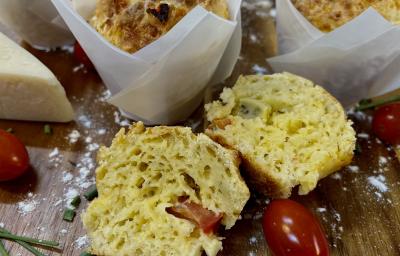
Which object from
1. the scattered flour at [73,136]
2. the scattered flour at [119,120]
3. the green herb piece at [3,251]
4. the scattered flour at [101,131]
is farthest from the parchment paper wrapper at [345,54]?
the green herb piece at [3,251]

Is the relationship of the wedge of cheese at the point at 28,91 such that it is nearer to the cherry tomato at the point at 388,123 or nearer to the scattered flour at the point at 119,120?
the scattered flour at the point at 119,120

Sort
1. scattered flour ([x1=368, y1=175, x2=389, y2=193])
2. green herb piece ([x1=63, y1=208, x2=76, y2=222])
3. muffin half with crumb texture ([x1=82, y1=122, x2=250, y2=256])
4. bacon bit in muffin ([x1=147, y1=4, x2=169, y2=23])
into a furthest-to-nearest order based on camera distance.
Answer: scattered flour ([x1=368, y1=175, x2=389, y2=193]), bacon bit in muffin ([x1=147, y1=4, x2=169, y2=23]), green herb piece ([x1=63, y1=208, x2=76, y2=222]), muffin half with crumb texture ([x1=82, y1=122, x2=250, y2=256])

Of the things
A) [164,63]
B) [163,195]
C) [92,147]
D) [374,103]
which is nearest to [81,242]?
[163,195]

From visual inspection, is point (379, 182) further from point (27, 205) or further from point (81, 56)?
point (81, 56)

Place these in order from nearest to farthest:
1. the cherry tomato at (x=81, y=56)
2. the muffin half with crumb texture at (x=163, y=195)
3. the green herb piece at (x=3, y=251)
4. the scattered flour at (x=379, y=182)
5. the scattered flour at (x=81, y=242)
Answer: the muffin half with crumb texture at (x=163, y=195)
the green herb piece at (x=3, y=251)
the scattered flour at (x=81, y=242)
the scattered flour at (x=379, y=182)
the cherry tomato at (x=81, y=56)

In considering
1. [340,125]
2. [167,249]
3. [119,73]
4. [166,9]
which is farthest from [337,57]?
[167,249]

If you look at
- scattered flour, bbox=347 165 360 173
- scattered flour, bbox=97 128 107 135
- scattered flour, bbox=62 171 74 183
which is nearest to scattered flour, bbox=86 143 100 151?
scattered flour, bbox=97 128 107 135

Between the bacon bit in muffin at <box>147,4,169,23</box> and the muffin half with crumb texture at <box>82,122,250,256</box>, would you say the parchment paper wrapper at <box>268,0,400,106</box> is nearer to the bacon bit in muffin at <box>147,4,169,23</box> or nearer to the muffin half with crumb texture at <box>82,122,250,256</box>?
the bacon bit in muffin at <box>147,4,169,23</box>
